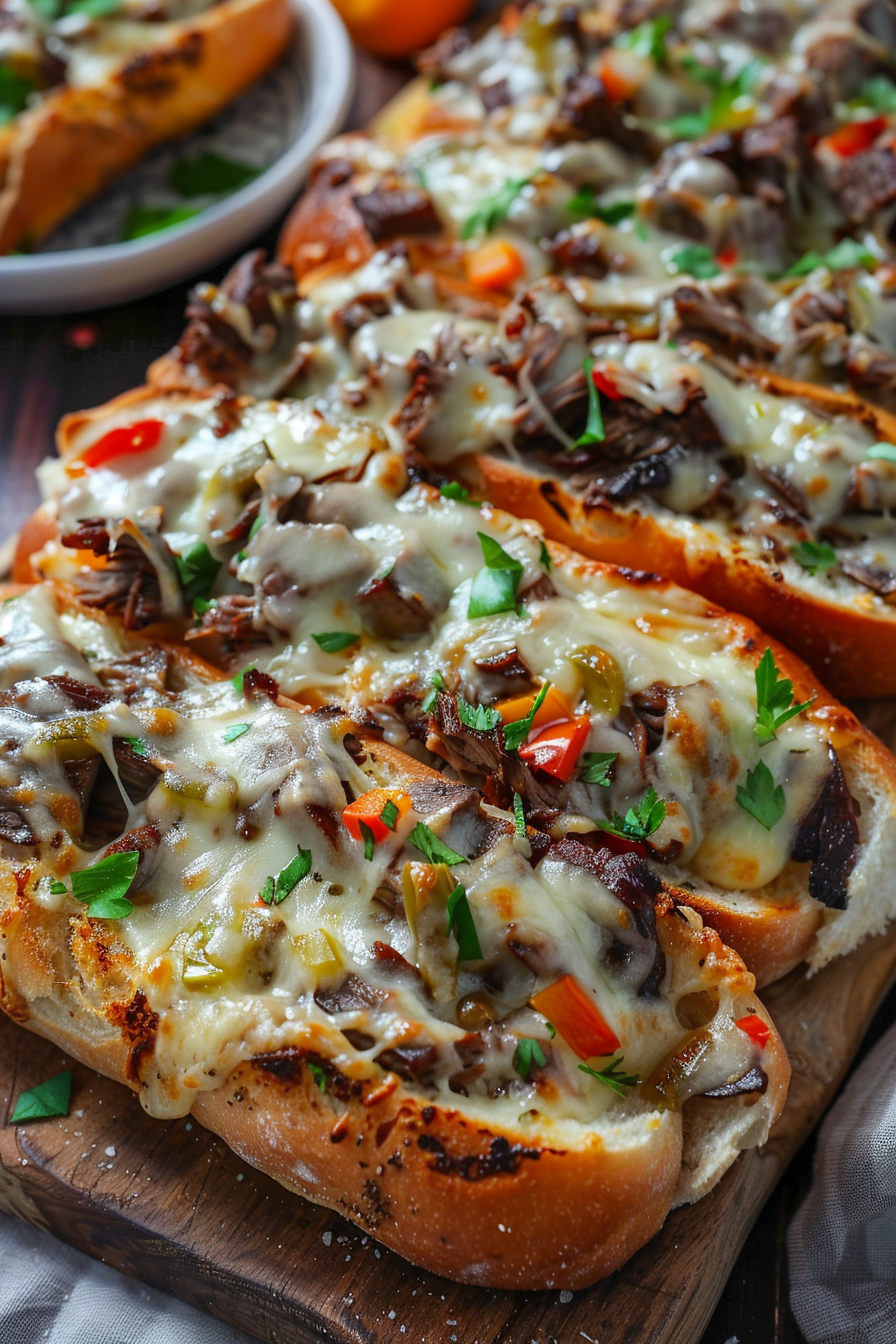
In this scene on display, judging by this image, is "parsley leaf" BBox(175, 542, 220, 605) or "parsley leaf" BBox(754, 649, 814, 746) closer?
"parsley leaf" BBox(754, 649, 814, 746)

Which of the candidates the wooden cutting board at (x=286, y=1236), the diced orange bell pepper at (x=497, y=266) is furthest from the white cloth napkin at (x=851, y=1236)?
the diced orange bell pepper at (x=497, y=266)

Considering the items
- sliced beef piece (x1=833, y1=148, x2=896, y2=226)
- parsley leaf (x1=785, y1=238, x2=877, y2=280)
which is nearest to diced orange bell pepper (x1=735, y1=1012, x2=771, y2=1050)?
parsley leaf (x1=785, y1=238, x2=877, y2=280)

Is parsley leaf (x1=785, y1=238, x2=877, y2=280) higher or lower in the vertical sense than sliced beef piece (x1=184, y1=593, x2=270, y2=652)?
higher

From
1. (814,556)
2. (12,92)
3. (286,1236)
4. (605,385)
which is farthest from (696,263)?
(12,92)

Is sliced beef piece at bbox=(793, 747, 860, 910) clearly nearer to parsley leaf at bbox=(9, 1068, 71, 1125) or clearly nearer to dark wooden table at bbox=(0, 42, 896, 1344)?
parsley leaf at bbox=(9, 1068, 71, 1125)

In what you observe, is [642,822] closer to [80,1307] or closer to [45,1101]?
[45,1101]

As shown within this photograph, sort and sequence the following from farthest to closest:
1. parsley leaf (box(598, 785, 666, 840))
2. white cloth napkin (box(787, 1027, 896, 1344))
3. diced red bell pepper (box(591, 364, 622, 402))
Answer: diced red bell pepper (box(591, 364, 622, 402)) → parsley leaf (box(598, 785, 666, 840)) → white cloth napkin (box(787, 1027, 896, 1344))

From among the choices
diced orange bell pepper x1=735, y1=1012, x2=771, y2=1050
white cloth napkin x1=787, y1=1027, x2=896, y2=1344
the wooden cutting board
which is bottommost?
white cloth napkin x1=787, y1=1027, x2=896, y2=1344

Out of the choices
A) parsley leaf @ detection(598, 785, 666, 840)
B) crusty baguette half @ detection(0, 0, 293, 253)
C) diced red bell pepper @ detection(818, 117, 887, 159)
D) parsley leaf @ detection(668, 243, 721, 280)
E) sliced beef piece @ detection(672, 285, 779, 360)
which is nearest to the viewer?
parsley leaf @ detection(598, 785, 666, 840)
